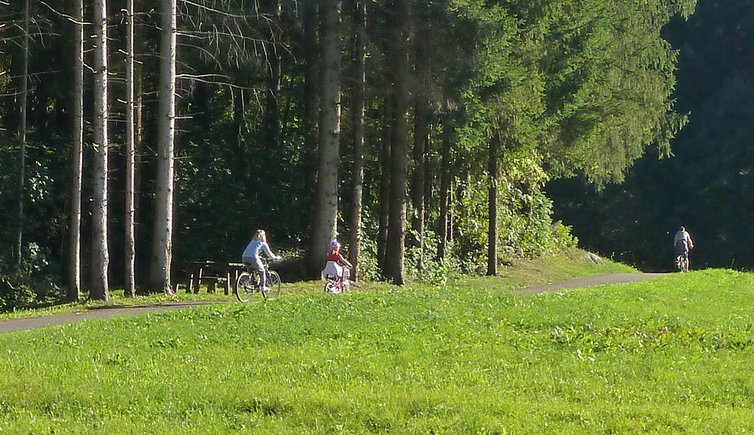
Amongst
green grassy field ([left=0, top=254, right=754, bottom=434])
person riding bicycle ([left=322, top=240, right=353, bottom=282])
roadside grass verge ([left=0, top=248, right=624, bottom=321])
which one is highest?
person riding bicycle ([left=322, top=240, right=353, bottom=282])

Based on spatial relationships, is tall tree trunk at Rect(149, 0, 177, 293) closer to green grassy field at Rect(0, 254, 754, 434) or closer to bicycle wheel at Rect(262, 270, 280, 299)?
bicycle wheel at Rect(262, 270, 280, 299)

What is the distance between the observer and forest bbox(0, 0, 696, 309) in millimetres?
27844

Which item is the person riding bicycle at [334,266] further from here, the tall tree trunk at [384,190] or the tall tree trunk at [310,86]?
the tall tree trunk at [384,190]

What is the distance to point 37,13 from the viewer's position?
29.4 metres

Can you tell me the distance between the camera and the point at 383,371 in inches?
463

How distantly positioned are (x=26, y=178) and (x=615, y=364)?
2277 centimetres

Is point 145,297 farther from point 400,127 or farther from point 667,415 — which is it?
point 667,415

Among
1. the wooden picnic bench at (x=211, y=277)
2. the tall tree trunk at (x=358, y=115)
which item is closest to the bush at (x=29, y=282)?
the wooden picnic bench at (x=211, y=277)

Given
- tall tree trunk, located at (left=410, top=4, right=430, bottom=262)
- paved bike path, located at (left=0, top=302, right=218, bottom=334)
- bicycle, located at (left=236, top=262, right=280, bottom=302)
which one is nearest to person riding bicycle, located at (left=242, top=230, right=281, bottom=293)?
bicycle, located at (left=236, top=262, right=280, bottom=302)

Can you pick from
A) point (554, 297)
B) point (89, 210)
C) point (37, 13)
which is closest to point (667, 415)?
point (554, 297)

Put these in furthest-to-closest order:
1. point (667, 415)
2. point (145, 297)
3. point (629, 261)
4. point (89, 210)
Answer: point (629, 261) → point (89, 210) → point (145, 297) → point (667, 415)

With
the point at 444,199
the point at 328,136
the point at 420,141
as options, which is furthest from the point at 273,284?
the point at 444,199

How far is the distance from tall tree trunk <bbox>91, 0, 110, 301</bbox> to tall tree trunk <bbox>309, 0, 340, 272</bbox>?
670 centimetres

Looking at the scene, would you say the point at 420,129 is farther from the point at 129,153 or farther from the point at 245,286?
the point at 245,286
